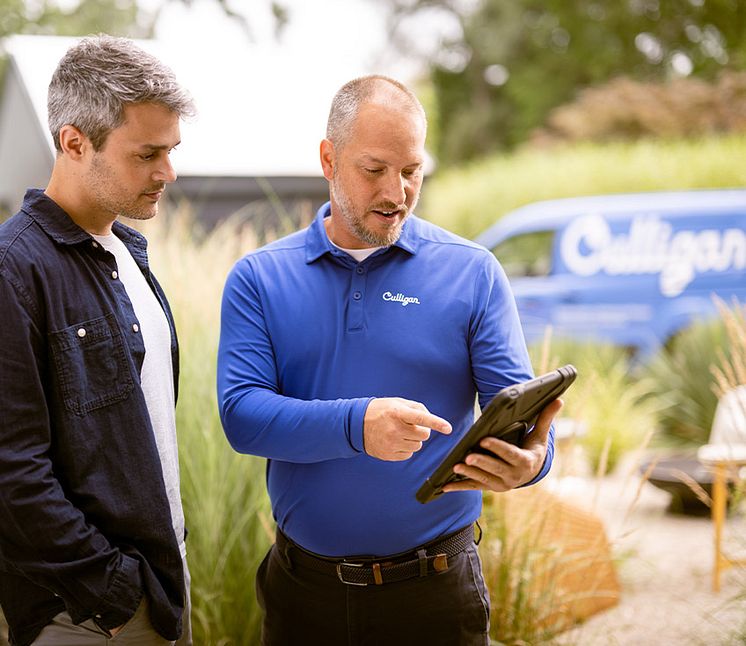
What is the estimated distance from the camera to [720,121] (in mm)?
18797

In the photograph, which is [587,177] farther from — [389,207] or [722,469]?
[389,207]

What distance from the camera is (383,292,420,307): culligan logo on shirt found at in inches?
85.7

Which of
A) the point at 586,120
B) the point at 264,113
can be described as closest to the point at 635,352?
the point at 264,113

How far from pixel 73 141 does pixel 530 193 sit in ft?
48.5

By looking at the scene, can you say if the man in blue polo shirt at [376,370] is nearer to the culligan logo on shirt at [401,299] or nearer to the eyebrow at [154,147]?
the culligan logo on shirt at [401,299]

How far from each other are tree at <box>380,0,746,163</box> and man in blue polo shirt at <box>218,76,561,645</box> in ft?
65.1

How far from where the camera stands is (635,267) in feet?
32.1

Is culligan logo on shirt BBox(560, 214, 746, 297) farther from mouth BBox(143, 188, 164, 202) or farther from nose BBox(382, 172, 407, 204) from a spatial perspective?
mouth BBox(143, 188, 164, 202)

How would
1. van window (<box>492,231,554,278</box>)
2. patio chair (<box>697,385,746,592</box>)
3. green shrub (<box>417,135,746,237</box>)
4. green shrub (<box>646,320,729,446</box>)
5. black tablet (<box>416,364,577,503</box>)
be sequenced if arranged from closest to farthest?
black tablet (<box>416,364,577,503</box>)
patio chair (<box>697,385,746,592</box>)
green shrub (<box>646,320,729,446</box>)
van window (<box>492,231,554,278</box>)
green shrub (<box>417,135,746,237</box>)

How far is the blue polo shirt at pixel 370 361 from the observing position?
213 cm

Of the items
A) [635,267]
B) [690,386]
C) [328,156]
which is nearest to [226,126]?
[635,267]

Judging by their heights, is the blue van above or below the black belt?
below

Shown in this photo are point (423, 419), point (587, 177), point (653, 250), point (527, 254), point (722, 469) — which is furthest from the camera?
point (587, 177)

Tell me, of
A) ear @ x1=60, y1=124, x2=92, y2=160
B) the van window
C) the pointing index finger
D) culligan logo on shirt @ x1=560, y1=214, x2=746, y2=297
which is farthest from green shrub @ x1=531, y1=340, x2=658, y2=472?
ear @ x1=60, y1=124, x2=92, y2=160
